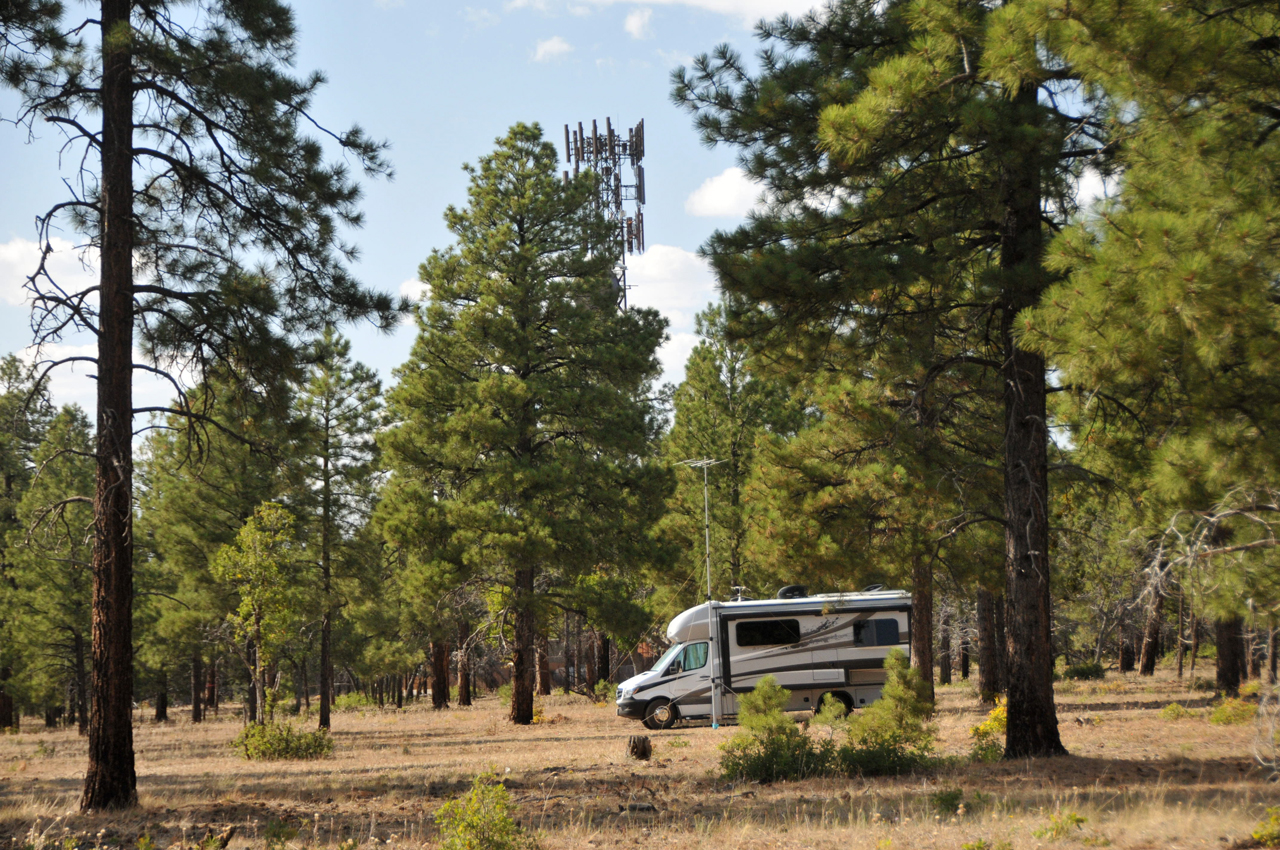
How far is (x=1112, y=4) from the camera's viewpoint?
6.14 metres

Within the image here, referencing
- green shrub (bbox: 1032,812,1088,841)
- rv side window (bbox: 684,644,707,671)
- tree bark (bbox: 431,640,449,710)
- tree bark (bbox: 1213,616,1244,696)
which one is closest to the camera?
green shrub (bbox: 1032,812,1088,841)

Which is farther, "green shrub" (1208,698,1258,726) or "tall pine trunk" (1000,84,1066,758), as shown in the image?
"green shrub" (1208,698,1258,726)

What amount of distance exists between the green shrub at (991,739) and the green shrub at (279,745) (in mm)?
11216


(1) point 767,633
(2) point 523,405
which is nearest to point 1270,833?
(1) point 767,633

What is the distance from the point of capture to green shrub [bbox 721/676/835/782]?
1059 centimetres

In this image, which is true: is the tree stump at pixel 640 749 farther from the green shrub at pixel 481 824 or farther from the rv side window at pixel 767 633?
the rv side window at pixel 767 633

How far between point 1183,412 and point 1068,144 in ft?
12.1

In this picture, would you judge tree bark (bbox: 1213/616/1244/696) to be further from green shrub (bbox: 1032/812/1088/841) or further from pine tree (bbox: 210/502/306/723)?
pine tree (bbox: 210/502/306/723)

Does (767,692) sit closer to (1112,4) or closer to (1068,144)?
(1068,144)

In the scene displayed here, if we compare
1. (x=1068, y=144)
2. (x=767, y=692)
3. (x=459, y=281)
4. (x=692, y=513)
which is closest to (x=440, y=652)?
(x=692, y=513)

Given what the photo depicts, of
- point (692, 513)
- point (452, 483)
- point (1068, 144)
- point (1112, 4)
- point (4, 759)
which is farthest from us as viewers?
point (692, 513)

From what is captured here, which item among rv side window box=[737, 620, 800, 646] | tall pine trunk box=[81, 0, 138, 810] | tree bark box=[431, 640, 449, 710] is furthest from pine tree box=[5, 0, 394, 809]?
tree bark box=[431, 640, 449, 710]

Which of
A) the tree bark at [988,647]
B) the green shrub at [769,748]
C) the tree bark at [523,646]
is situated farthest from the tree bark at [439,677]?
the green shrub at [769,748]

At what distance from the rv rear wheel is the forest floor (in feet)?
13.6
